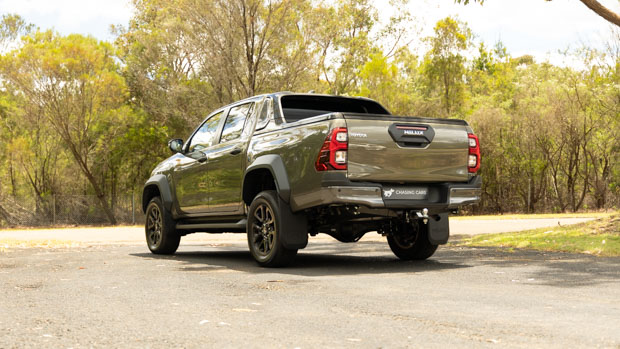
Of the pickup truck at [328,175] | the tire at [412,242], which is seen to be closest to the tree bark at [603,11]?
the pickup truck at [328,175]

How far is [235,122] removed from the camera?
9711 mm

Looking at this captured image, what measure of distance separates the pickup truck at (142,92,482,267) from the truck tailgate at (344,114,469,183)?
1cm

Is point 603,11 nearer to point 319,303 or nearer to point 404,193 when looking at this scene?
point 404,193

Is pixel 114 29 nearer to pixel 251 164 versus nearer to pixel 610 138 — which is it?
pixel 610 138

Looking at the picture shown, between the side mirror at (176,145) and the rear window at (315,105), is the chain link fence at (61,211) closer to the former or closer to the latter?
the side mirror at (176,145)

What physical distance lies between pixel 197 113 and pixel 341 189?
24.4 m

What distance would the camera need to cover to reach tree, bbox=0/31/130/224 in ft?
102

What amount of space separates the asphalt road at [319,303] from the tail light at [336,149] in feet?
3.97

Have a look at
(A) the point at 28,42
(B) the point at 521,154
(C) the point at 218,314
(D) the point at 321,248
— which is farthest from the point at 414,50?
(C) the point at 218,314

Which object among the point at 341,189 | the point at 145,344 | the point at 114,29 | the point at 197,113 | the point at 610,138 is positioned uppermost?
the point at 114,29

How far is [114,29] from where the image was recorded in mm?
41344

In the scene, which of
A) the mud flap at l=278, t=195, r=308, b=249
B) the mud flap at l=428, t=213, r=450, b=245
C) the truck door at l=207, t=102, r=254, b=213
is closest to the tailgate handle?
the mud flap at l=428, t=213, r=450, b=245

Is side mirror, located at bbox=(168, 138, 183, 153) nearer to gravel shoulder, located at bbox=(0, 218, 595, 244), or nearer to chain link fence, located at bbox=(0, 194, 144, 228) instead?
gravel shoulder, located at bbox=(0, 218, 595, 244)

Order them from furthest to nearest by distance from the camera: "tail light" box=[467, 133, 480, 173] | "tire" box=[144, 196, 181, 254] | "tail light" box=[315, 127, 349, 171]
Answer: "tire" box=[144, 196, 181, 254] < "tail light" box=[467, 133, 480, 173] < "tail light" box=[315, 127, 349, 171]
